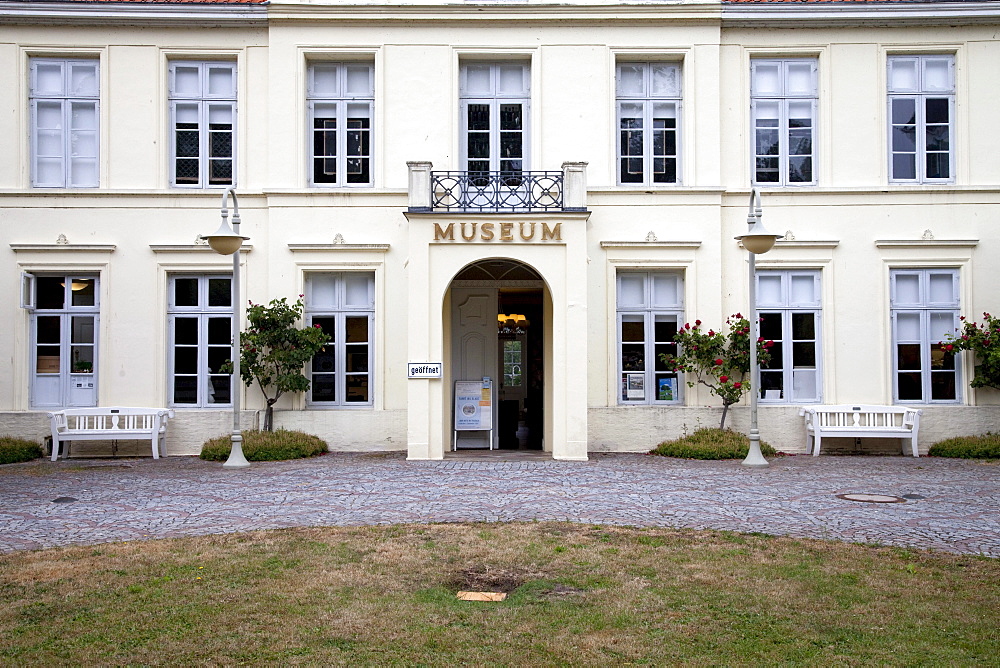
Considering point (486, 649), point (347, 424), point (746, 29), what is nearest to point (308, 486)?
point (347, 424)

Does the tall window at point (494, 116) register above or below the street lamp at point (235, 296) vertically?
above

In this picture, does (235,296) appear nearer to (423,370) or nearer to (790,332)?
(423,370)

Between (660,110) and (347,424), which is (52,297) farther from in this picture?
(660,110)

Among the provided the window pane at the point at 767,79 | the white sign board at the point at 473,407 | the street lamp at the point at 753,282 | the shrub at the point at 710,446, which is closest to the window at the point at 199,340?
the white sign board at the point at 473,407

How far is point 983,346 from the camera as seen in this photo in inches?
598

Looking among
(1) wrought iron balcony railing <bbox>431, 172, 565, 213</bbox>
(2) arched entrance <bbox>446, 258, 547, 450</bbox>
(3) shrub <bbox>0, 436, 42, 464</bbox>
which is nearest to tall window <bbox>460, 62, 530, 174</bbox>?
(1) wrought iron balcony railing <bbox>431, 172, 565, 213</bbox>

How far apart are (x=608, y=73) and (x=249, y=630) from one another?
1241cm

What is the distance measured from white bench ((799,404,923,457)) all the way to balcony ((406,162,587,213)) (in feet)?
17.1

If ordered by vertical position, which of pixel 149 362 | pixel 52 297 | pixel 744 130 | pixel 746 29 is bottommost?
pixel 149 362

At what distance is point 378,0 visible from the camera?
15.7 meters

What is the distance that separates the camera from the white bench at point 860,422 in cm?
1506

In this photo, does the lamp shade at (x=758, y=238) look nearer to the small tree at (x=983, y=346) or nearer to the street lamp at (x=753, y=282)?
the street lamp at (x=753, y=282)

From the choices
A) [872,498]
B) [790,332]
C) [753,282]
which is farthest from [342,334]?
[872,498]

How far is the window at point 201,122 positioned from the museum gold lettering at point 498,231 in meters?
4.36
